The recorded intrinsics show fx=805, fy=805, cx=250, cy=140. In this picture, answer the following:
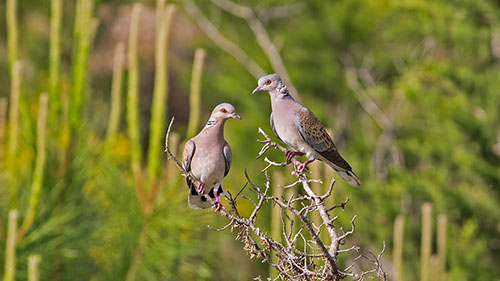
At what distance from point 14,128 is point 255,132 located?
9732 mm

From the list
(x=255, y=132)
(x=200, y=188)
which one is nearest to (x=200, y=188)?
(x=200, y=188)

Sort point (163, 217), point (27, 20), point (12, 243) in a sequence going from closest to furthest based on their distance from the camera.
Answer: point (12, 243)
point (163, 217)
point (27, 20)

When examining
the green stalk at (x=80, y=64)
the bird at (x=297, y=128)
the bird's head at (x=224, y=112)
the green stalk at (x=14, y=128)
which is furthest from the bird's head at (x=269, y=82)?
the green stalk at (x=80, y=64)

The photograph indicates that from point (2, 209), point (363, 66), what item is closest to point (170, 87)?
point (363, 66)

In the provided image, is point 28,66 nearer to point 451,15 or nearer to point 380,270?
point 451,15

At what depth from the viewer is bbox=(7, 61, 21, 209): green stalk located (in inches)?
198

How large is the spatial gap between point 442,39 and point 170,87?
11725 millimetres

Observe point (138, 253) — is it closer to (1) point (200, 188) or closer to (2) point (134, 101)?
(2) point (134, 101)

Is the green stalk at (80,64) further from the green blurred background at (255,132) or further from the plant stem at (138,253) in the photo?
the plant stem at (138,253)

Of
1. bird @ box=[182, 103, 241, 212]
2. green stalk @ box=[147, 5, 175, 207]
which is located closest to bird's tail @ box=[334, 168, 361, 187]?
bird @ box=[182, 103, 241, 212]

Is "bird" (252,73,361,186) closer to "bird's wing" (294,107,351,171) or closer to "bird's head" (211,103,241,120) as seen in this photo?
"bird's wing" (294,107,351,171)

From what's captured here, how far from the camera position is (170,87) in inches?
832

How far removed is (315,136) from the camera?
2.67m

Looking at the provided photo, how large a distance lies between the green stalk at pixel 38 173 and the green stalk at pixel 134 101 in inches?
21.7
